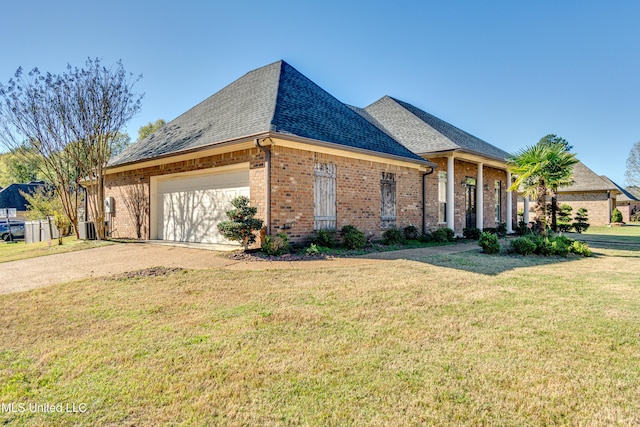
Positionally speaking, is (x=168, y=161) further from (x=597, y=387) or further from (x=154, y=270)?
(x=597, y=387)

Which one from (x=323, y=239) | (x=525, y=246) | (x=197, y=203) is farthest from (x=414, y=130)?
(x=197, y=203)

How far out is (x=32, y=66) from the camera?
11.8 meters

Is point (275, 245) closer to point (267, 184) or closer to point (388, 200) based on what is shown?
point (267, 184)

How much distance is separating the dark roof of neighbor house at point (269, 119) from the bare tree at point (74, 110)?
4.25ft

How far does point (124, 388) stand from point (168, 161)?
10221mm

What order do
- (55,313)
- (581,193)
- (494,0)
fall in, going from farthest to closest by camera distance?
(581,193) < (494,0) < (55,313)

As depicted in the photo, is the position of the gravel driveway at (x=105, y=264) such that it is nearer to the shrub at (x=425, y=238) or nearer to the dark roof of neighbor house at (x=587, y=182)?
the shrub at (x=425, y=238)

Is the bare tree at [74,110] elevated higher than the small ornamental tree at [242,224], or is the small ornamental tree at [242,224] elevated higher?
the bare tree at [74,110]

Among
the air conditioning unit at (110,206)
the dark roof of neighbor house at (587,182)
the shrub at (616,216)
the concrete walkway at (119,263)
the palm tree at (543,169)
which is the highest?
the dark roof of neighbor house at (587,182)

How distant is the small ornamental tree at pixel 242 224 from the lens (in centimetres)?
843

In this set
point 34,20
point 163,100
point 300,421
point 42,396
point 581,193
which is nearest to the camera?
point 300,421

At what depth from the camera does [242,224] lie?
841 centimetres

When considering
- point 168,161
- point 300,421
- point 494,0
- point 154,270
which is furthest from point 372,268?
point 494,0

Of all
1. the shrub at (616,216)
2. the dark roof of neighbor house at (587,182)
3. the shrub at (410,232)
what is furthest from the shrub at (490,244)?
the shrub at (616,216)
